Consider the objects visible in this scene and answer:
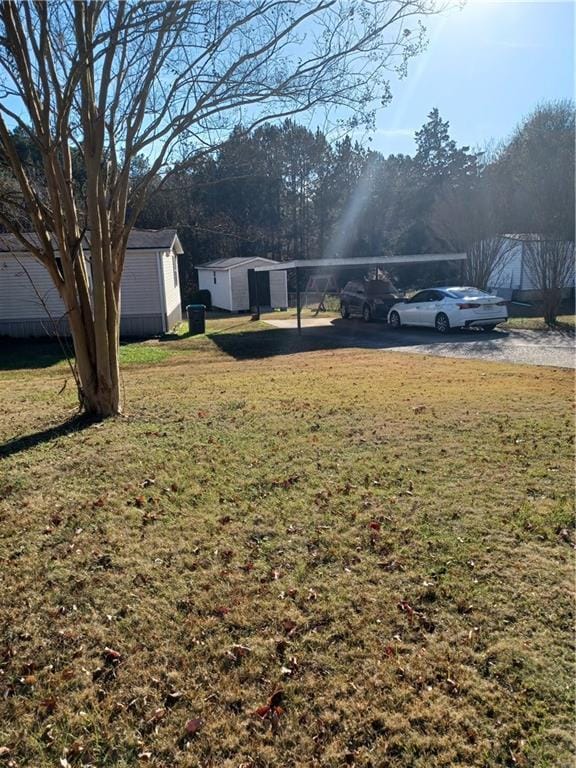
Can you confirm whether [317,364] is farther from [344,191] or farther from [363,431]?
[344,191]

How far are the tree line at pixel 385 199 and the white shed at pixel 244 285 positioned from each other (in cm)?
206

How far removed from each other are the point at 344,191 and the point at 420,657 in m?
43.9

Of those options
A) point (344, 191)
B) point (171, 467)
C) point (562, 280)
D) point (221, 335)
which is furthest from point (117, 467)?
point (344, 191)

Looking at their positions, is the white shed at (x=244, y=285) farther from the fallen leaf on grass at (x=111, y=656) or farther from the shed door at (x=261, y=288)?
the fallen leaf on grass at (x=111, y=656)

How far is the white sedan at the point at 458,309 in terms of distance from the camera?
53.2 feet

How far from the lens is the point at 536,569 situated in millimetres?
3281

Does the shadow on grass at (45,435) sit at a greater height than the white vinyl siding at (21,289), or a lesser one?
lesser

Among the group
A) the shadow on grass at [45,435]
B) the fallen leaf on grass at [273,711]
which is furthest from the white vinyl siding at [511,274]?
the fallen leaf on grass at [273,711]

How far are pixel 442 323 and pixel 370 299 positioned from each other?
476 cm

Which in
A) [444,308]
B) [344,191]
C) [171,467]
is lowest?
[171,467]

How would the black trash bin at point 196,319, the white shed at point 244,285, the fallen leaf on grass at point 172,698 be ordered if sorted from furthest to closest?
the white shed at point 244,285 → the black trash bin at point 196,319 → the fallen leaf on grass at point 172,698

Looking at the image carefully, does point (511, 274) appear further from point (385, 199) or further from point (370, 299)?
point (385, 199)

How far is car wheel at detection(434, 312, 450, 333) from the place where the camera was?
16734 millimetres

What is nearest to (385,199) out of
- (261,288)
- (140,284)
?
(261,288)
